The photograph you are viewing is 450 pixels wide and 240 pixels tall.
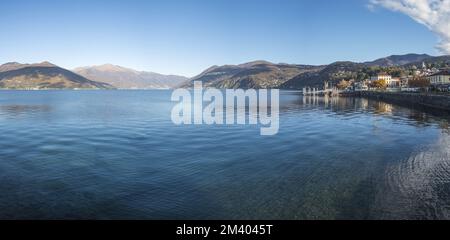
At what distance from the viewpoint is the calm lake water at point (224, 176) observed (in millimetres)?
15148

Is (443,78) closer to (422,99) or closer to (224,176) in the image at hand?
(422,99)

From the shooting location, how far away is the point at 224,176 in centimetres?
2072

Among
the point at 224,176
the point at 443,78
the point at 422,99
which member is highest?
the point at 443,78

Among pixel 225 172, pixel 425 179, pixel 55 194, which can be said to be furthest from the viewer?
pixel 225 172

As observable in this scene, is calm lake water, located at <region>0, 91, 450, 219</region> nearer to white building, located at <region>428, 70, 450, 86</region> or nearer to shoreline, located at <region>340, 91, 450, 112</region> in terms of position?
shoreline, located at <region>340, 91, 450, 112</region>

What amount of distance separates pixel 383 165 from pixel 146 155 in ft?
55.8

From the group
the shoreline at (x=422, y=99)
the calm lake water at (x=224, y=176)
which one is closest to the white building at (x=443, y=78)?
the shoreline at (x=422, y=99)

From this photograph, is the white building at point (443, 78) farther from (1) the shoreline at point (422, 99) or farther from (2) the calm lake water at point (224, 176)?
(2) the calm lake water at point (224, 176)

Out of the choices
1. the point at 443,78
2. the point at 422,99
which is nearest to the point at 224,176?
the point at 422,99

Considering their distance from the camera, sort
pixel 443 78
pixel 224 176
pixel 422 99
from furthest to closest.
Answer: pixel 443 78 → pixel 422 99 → pixel 224 176

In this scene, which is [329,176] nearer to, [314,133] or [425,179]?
[425,179]

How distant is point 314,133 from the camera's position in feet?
128
